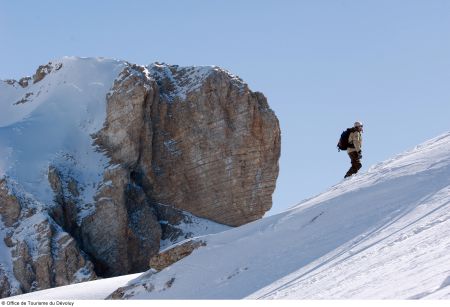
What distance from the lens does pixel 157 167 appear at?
226 feet

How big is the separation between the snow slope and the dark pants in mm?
1573

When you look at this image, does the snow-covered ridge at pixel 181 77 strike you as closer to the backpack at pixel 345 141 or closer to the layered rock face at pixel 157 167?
the layered rock face at pixel 157 167

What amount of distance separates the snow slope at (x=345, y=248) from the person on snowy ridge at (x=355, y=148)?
140cm

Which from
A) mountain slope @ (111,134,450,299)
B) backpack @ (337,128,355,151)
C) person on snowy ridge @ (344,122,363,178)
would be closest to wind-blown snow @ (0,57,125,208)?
person on snowy ridge @ (344,122,363,178)

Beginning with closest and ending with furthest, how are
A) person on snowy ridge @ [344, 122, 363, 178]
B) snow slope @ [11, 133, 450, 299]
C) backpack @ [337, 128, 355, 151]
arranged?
snow slope @ [11, 133, 450, 299]
person on snowy ridge @ [344, 122, 363, 178]
backpack @ [337, 128, 355, 151]

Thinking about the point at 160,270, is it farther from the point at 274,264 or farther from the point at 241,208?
the point at 241,208

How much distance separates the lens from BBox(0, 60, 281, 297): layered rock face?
61.6m

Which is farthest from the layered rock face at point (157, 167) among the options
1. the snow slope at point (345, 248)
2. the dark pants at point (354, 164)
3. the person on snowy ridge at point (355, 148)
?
the person on snowy ridge at point (355, 148)

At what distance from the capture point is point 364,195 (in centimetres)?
2173

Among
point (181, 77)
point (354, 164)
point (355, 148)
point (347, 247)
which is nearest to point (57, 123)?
point (181, 77)

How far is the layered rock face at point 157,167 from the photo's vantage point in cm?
6159

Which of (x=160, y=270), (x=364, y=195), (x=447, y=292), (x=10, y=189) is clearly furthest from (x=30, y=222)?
(x=447, y=292)

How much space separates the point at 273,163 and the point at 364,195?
46705 millimetres

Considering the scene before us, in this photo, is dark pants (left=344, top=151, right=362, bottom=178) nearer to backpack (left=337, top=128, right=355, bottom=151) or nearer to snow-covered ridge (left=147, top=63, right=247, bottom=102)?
backpack (left=337, top=128, right=355, bottom=151)
